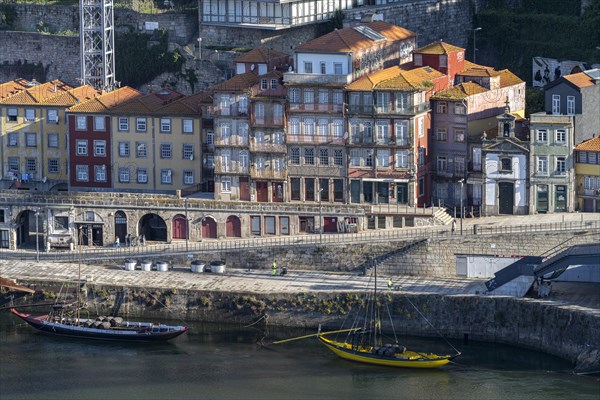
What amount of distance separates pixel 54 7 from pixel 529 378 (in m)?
55.9

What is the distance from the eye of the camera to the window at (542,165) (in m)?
144

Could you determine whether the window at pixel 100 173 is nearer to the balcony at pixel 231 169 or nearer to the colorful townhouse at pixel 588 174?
the balcony at pixel 231 169

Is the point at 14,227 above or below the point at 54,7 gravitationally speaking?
below

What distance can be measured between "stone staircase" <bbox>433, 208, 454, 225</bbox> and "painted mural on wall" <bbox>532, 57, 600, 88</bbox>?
51.3 ft

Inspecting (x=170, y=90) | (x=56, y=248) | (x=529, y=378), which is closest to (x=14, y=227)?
(x=56, y=248)

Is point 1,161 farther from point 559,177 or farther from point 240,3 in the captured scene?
point 559,177

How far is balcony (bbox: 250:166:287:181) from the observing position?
14762 centimetres

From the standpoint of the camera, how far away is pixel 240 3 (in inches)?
6280

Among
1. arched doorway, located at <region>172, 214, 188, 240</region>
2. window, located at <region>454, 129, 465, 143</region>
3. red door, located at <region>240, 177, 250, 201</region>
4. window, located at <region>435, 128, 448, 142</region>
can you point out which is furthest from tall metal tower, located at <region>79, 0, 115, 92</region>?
window, located at <region>454, 129, 465, 143</region>

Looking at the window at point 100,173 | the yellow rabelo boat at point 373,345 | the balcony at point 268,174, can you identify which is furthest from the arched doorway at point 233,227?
the yellow rabelo boat at point 373,345

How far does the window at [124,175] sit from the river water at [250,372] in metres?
16.5

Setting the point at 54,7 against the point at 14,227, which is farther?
the point at 54,7

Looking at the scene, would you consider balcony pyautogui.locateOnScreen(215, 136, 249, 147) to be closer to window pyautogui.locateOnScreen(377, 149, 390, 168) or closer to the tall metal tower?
window pyautogui.locateOnScreen(377, 149, 390, 168)

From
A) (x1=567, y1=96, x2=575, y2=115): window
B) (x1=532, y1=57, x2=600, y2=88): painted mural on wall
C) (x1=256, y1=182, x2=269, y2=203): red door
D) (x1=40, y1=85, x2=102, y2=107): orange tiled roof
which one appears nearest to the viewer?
(x1=567, y1=96, x2=575, y2=115): window
